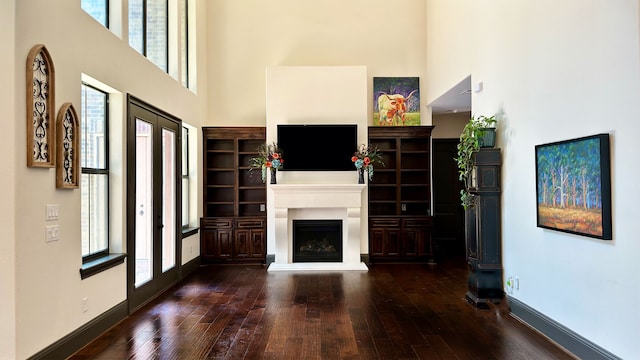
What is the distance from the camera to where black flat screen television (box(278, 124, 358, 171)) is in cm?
686

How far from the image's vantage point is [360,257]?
6992 mm

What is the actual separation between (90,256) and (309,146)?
3.92m

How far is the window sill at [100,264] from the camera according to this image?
351 cm

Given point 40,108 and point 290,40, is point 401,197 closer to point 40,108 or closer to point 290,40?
point 290,40

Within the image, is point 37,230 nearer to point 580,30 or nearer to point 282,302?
point 282,302

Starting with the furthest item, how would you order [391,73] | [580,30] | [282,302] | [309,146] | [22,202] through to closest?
1. [391,73]
2. [309,146]
3. [282,302]
4. [580,30]
5. [22,202]

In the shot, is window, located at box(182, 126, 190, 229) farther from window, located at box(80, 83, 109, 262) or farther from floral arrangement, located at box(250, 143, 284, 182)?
window, located at box(80, 83, 109, 262)

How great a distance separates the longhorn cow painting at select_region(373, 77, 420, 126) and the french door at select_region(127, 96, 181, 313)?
3755 millimetres

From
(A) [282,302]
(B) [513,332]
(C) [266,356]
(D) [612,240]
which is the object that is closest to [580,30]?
(D) [612,240]

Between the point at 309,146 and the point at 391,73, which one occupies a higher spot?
the point at 391,73

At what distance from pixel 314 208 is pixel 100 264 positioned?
381 centimetres

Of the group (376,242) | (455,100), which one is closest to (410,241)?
(376,242)

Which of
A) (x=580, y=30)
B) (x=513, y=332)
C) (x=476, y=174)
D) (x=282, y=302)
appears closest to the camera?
(x=580, y=30)

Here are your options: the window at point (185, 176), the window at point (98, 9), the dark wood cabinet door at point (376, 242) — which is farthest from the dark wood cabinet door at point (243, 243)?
the window at point (98, 9)
